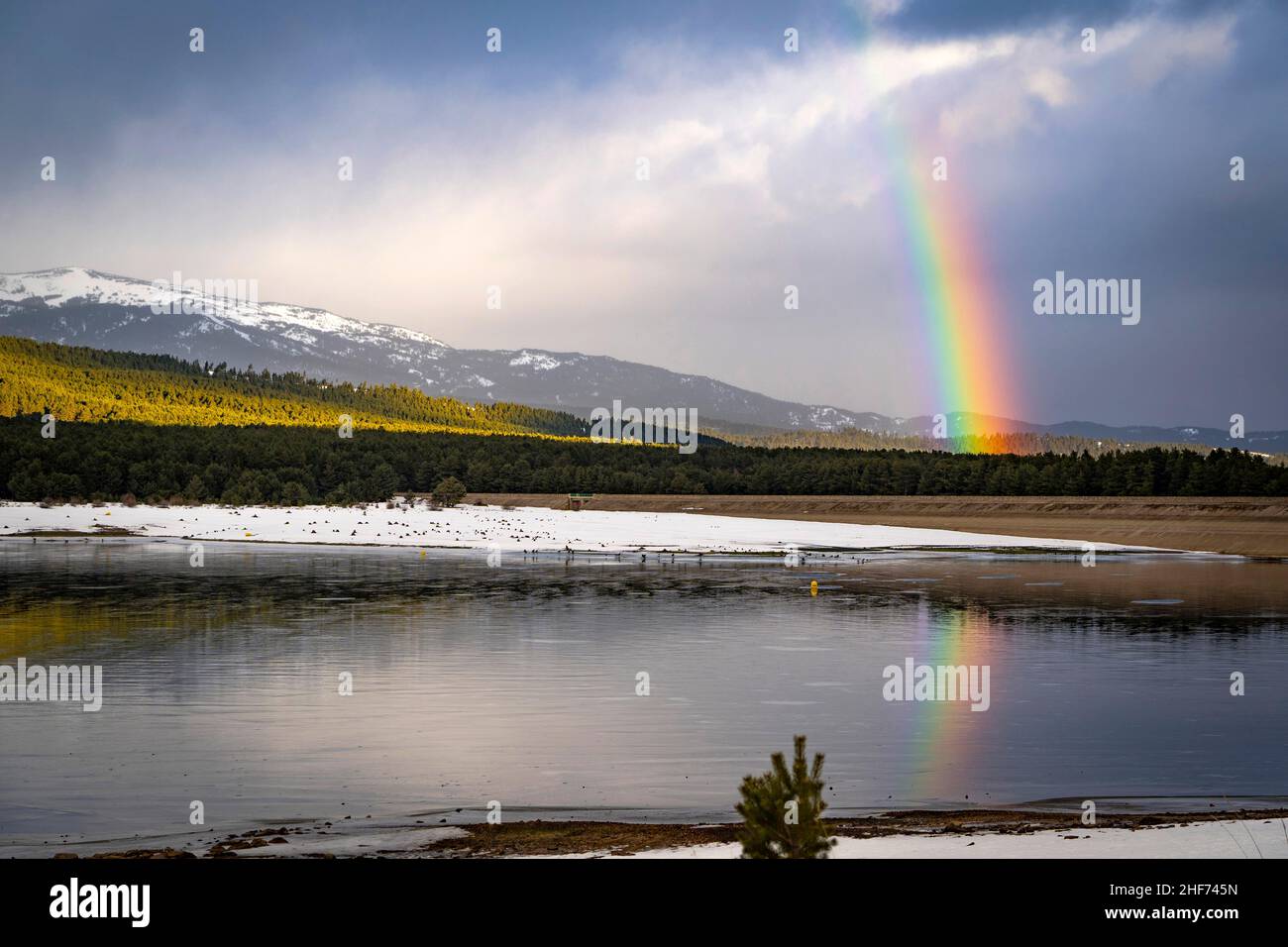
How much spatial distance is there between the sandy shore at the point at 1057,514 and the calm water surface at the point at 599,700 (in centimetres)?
5036

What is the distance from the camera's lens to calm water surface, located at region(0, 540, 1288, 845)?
20234 mm

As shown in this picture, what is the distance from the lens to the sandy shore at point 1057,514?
4230 inches

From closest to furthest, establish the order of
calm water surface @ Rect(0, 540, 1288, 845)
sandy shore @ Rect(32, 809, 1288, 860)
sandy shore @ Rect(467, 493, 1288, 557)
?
sandy shore @ Rect(32, 809, 1288, 860) < calm water surface @ Rect(0, 540, 1288, 845) < sandy shore @ Rect(467, 493, 1288, 557)

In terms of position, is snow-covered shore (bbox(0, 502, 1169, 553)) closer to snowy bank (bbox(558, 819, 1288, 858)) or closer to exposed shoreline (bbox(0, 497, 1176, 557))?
exposed shoreline (bbox(0, 497, 1176, 557))

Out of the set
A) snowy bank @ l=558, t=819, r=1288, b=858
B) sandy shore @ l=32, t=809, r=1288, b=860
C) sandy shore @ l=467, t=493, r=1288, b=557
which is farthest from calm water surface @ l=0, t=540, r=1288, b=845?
sandy shore @ l=467, t=493, r=1288, b=557

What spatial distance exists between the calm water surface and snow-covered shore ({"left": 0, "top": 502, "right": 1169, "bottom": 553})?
40813 mm

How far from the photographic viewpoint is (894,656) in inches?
1474

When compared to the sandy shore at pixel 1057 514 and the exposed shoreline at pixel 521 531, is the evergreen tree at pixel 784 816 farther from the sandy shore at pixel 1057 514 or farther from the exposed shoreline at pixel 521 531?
the sandy shore at pixel 1057 514

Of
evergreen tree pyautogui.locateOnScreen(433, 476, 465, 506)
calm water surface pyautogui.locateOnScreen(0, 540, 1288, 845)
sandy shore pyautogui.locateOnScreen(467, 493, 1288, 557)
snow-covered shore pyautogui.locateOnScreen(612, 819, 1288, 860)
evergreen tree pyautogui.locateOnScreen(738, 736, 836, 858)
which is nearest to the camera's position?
evergreen tree pyautogui.locateOnScreen(738, 736, 836, 858)

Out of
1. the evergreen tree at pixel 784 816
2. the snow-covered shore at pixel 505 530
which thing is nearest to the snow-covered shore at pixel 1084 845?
the evergreen tree at pixel 784 816

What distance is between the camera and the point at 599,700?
29125 mm
